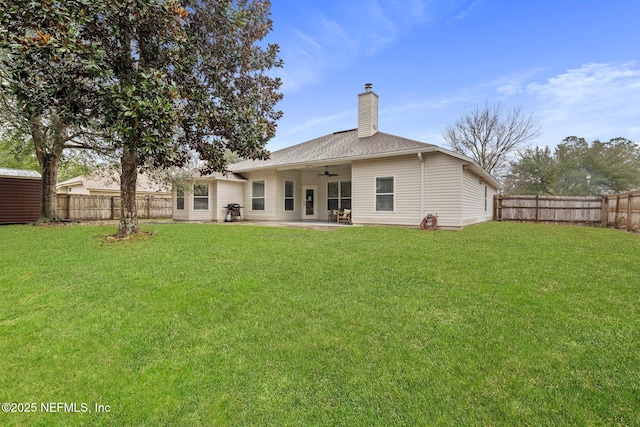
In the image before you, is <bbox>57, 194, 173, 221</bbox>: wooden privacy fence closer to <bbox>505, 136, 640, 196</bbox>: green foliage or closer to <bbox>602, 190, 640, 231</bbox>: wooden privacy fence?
<bbox>602, 190, 640, 231</bbox>: wooden privacy fence

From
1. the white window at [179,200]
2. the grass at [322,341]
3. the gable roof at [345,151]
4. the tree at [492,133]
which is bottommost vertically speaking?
the grass at [322,341]

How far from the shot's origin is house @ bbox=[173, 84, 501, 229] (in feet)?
33.0

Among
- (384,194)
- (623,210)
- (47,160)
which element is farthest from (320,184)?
(623,210)

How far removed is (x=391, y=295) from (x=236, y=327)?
6.54ft

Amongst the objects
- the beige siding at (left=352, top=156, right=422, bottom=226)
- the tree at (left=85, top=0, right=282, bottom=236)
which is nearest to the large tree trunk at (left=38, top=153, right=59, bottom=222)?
the tree at (left=85, top=0, right=282, bottom=236)

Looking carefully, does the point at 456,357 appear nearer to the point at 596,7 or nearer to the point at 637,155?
the point at 596,7

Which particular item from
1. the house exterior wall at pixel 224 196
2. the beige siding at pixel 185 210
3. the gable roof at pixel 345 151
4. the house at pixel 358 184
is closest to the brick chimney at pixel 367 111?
the house at pixel 358 184

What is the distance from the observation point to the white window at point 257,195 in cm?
1456

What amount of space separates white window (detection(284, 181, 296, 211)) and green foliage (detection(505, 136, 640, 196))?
23007 millimetres

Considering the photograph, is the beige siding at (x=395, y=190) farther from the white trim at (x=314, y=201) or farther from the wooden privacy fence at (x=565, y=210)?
the wooden privacy fence at (x=565, y=210)

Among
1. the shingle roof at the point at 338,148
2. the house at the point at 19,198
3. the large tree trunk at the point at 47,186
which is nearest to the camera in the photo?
the shingle roof at the point at 338,148

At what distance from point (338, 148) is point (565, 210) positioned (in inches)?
504

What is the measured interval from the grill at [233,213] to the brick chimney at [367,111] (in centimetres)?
665

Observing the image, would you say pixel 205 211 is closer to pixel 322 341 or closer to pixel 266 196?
pixel 266 196
